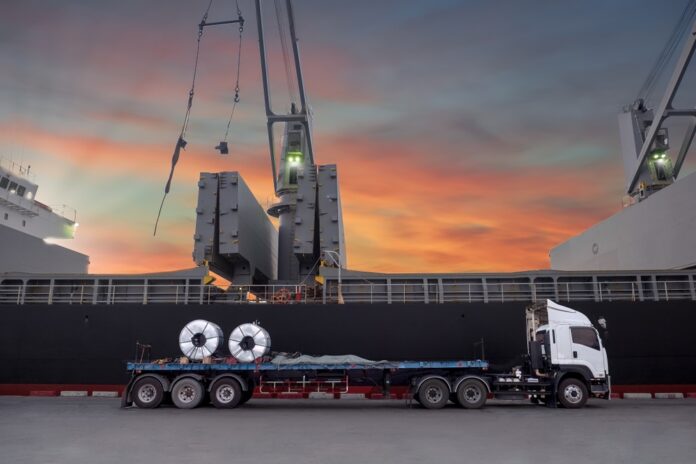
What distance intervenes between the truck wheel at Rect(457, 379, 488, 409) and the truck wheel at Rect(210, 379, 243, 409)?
688cm

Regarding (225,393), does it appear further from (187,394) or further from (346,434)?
(346,434)

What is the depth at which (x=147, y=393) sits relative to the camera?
1694cm

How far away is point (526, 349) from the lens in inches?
822

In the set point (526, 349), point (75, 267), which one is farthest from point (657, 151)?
point (75, 267)

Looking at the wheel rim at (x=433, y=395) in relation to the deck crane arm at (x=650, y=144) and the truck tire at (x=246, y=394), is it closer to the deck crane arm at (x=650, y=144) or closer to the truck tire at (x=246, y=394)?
the truck tire at (x=246, y=394)

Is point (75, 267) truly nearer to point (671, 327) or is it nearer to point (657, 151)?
point (671, 327)

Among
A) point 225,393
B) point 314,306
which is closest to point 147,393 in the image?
point 225,393

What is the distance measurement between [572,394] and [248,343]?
10.5 m

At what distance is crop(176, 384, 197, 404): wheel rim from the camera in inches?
663

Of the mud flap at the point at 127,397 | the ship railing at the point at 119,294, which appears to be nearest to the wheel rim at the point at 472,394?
the ship railing at the point at 119,294

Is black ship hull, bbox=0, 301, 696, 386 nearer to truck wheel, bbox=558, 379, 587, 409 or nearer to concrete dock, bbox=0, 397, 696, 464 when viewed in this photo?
concrete dock, bbox=0, 397, 696, 464

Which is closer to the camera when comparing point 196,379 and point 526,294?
point 196,379

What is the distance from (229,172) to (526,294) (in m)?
14.3

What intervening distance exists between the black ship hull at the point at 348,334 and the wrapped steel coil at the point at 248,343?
328 cm
